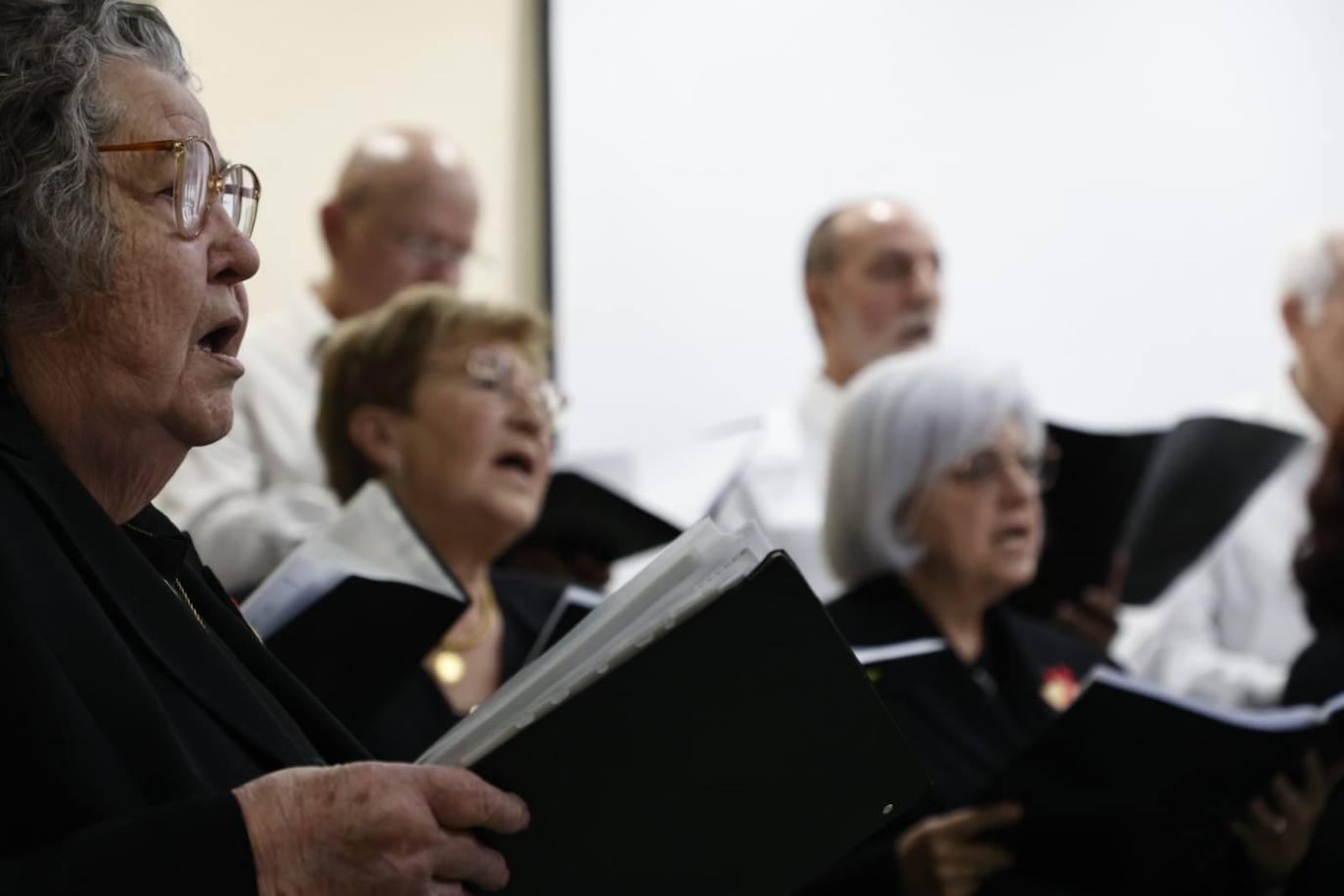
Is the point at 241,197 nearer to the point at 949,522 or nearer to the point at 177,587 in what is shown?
the point at 177,587

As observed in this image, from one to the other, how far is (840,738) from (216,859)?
49 cm

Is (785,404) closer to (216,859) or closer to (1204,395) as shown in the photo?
(1204,395)

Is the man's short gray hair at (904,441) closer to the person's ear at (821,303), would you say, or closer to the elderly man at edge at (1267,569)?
the elderly man at edge at (1267,569)

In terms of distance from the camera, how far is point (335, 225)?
4.04 meters

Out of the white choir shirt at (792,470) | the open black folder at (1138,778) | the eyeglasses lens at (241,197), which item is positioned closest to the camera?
the eyeglasses lens at (241,197)

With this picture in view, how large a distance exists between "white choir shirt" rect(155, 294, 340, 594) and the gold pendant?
294 millimetres

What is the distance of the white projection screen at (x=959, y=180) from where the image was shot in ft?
18.8

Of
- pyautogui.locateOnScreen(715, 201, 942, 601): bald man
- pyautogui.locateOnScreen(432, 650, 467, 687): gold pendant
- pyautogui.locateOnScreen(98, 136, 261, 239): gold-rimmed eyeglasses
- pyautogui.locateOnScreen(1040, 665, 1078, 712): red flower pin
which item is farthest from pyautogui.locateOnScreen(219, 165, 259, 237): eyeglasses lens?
pyautogui.locateOnScreen(715, 201, 942, 601): bald man

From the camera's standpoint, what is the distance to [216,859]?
1231mm

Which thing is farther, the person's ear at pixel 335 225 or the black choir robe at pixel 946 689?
the person's ear at pixel 335 225

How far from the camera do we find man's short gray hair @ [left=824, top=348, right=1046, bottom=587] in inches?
135

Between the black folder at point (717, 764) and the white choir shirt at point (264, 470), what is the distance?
161 centimetres

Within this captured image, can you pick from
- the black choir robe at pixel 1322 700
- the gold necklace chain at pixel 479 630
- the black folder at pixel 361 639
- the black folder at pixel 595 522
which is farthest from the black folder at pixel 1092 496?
the black folder at pixel 361 639

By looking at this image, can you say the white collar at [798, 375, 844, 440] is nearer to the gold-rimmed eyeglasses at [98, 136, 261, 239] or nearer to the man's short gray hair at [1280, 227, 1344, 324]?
the man's short gray hair at [1280, 227, 1344, 324]
